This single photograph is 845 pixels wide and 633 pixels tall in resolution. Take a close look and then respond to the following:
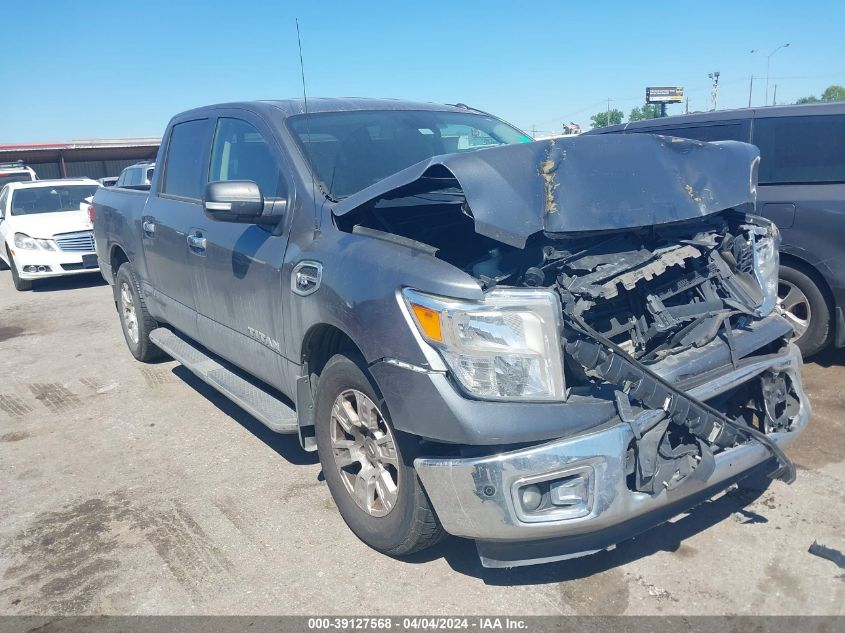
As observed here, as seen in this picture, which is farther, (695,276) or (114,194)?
(114,194)

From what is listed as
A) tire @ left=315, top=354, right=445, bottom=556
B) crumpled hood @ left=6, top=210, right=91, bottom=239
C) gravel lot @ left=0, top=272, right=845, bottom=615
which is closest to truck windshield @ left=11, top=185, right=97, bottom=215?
crumpled hood @ left=6, top=210, right=91, bottom=239

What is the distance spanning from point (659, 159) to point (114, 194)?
500 cm

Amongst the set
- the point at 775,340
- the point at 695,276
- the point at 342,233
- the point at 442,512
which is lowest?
the point at 442,512

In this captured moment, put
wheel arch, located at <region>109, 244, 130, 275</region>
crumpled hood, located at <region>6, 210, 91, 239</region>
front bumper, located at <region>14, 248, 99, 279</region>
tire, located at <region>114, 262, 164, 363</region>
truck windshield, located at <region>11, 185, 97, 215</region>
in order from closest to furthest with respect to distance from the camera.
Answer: tire, located at <region>114, 262, 164, 363</region> < wheel arch, located at <region>109, 244, 130, 275</region> < front bumper, located at <region>14, 248, 99, 279</region> < crumpled hood, located at <region>6, 210, 91, 239</region> < truck windshield, located at <region>11, 185, 97, 215</region>

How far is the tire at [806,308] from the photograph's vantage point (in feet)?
16.8

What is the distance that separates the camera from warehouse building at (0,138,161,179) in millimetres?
28266

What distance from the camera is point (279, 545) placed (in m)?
3.35

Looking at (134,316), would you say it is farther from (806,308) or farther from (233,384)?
(806,308)

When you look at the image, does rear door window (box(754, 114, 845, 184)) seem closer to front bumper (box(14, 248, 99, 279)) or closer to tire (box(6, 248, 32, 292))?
front bumper (box(14, 248, 99, 279))

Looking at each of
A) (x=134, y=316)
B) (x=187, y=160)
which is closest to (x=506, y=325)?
(x=187, y=160)

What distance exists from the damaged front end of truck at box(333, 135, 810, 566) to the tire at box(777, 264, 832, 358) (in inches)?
83.2

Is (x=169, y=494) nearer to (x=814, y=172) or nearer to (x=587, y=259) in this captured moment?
(x=587, y=259)

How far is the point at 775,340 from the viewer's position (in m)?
3.38

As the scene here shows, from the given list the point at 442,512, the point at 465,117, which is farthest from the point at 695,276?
the point at 465,117
